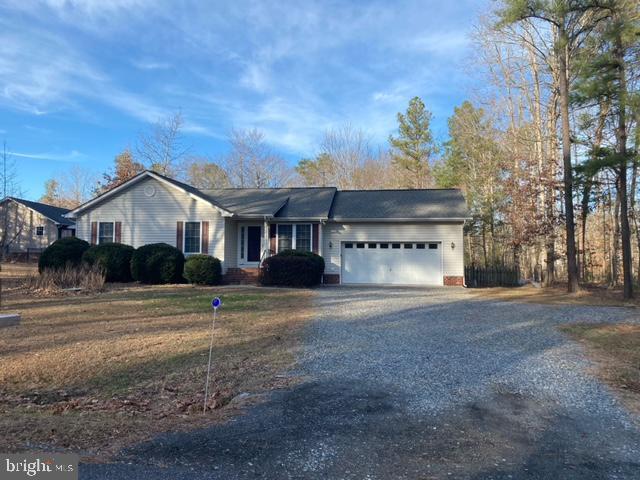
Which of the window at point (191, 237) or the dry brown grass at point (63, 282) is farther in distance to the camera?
the window at point (191, 237)

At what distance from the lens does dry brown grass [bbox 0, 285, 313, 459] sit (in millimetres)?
4000

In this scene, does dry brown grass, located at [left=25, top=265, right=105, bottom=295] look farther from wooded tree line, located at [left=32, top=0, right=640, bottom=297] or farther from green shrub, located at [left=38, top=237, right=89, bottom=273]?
wooded tree line, located at [left=32, top=0, right=640, bottom=297]

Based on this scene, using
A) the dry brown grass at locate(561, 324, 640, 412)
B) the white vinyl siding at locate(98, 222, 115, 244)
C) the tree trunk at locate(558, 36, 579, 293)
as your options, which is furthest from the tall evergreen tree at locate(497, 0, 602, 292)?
the white vinyl siding at locate(98, 222, 115, 244)

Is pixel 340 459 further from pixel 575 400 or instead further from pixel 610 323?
pixel 610 323

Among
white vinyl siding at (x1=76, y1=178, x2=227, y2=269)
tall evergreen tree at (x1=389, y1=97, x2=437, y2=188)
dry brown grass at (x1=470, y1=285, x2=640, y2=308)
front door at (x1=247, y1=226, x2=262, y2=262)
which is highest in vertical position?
tall evergreen tree at (x1=389, y1=97, x2=437, y2=188)

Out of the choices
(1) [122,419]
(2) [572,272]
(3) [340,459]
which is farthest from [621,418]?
(2) [572,272]

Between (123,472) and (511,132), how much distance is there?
2626 centimetres

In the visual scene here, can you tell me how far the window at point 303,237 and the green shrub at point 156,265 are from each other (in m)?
5.18

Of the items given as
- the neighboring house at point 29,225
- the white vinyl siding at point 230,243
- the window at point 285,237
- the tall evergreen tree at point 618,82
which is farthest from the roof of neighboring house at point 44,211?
the tall evergreen tree at point 618,82

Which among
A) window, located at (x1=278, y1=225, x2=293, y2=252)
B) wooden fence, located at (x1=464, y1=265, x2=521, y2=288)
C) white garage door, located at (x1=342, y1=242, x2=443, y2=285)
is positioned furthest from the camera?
wooden fence, located at (x1=464, y1=265, x2=521, y2=288)

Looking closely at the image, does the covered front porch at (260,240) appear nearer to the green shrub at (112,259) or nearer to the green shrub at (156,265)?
the green shrub at (156,265)

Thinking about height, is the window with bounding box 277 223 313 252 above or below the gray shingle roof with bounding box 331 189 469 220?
below

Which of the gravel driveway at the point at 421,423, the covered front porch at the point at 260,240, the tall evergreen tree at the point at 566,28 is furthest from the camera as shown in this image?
the covered front porch at the point at 260,240

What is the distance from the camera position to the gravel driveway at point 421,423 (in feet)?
10.9
